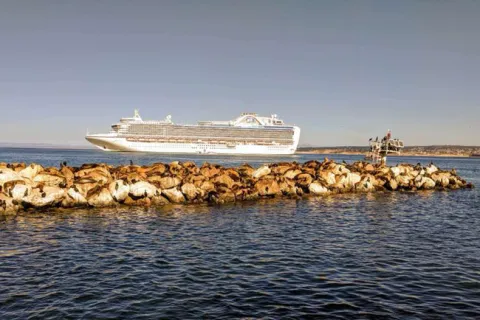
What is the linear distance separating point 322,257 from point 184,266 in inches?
220

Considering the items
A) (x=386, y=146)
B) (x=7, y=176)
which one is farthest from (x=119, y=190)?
(x=386, y=146)

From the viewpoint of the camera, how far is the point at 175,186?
2961cm

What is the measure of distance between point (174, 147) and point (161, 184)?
367 ft

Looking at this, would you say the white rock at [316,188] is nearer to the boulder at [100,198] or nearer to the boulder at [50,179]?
the boulder at [100,198]

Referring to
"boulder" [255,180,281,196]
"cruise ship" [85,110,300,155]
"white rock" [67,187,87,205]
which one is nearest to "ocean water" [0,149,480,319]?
"white rock" [67,187,87,205]

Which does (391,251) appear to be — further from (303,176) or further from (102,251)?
(303,176)

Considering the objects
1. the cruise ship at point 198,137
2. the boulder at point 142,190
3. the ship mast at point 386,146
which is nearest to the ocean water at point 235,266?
the boulder at point 142,190

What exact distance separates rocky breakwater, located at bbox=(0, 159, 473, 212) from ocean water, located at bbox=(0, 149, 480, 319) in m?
2.15

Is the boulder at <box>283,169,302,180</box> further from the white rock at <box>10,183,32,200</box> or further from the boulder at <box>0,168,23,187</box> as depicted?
the boulder at <box>0,168,23,187</box>

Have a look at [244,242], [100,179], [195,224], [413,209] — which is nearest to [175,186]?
[100,179]

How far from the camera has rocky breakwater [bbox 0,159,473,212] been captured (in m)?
25.4

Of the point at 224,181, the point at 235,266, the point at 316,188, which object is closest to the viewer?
the point at 235,266

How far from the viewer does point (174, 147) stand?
14012 centimetres

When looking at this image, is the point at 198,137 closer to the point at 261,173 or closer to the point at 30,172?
the point at 261,173
